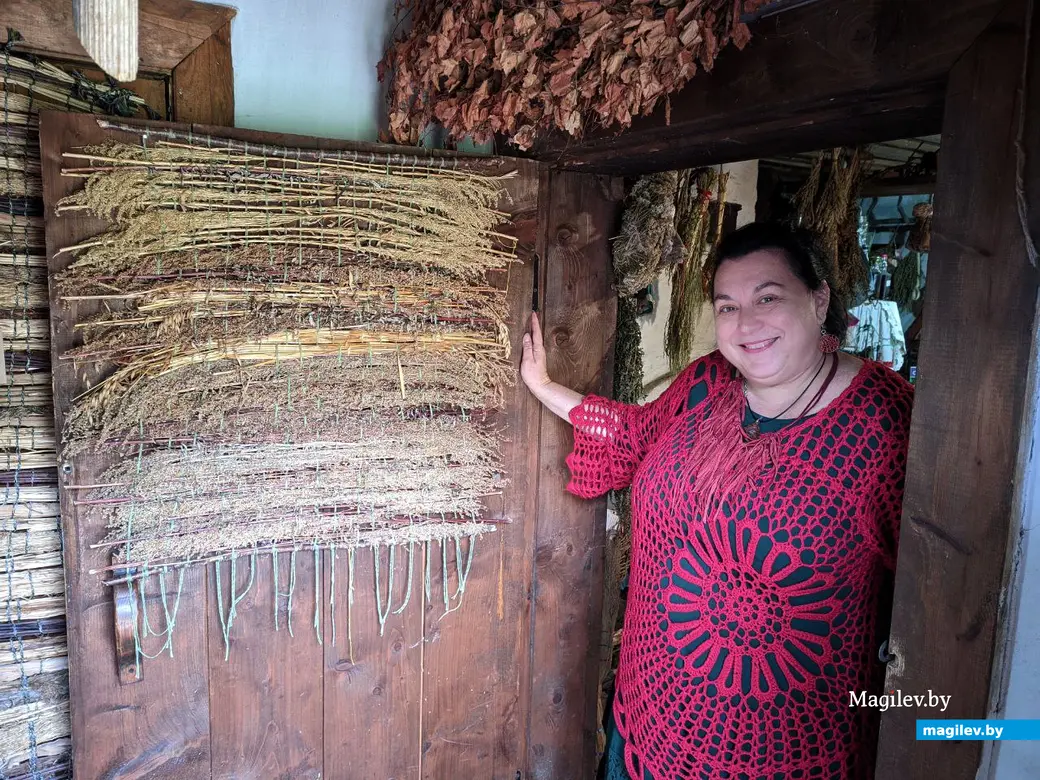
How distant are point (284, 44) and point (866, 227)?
3113 millimetres

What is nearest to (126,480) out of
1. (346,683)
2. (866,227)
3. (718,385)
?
(346,683)

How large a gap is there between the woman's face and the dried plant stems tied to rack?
Answer: 1.66ft

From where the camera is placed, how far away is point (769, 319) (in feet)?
4.33

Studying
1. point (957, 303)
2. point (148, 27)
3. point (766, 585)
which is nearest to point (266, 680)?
point (766, 585)

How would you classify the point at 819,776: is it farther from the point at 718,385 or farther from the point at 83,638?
the point at 83,638

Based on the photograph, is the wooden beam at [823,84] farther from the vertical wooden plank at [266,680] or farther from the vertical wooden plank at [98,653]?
the vertical wooden plank at [266,680]

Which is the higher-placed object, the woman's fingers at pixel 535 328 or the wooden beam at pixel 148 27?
the wooden beam at pixel 148 27

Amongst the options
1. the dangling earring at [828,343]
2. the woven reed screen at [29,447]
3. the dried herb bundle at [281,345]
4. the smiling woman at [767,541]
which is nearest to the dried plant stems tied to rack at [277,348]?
the dried herb bundle at [281,345]

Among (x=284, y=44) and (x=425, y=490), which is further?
(x=425, y=490)

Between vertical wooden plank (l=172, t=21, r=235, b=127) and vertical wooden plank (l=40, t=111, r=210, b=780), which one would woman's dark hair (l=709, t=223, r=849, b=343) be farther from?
vertical wooden plank (l=40, t=111, r=210, b=780)

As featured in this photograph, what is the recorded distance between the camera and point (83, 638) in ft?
4.30

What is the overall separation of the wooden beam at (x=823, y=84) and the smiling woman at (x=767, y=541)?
241 mm

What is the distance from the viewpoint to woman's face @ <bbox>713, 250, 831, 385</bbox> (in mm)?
1312

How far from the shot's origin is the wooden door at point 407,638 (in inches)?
51.9
